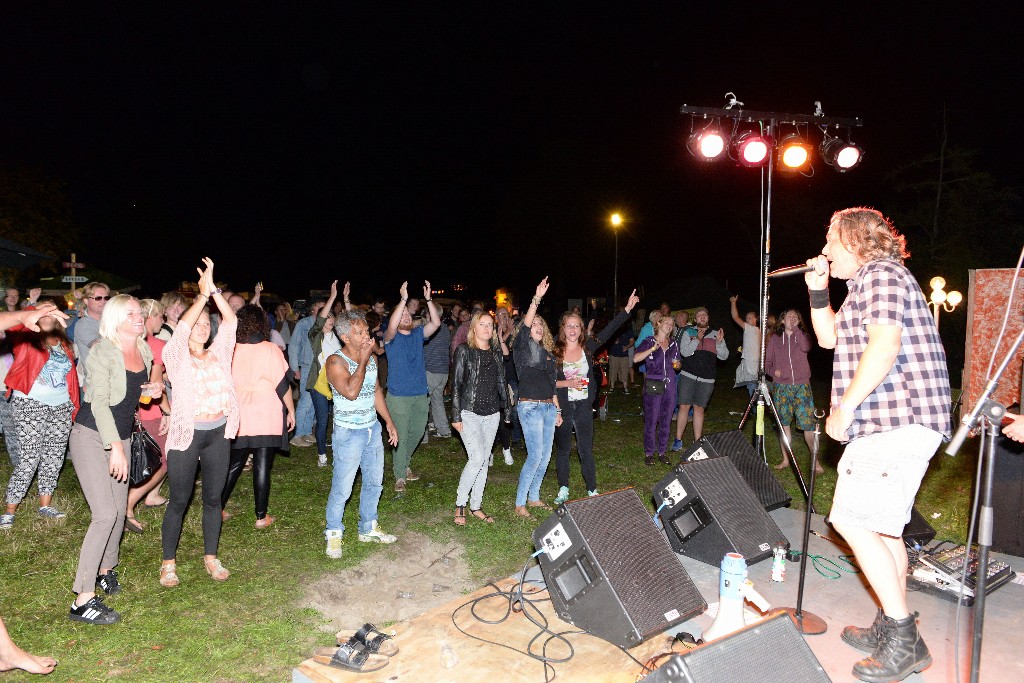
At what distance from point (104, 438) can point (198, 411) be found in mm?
542

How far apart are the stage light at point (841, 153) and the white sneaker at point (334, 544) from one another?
625 cm

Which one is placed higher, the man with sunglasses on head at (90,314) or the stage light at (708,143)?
the stage light at (708,143)

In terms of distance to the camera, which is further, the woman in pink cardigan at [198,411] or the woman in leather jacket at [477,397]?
the woman in leather jacket at [477,397]

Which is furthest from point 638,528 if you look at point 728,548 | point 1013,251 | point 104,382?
point 1013,251

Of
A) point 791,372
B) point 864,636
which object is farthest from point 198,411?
point 791,372

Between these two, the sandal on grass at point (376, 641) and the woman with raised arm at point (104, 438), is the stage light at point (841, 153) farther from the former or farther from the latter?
the woman with raised arm at point (104, 438)

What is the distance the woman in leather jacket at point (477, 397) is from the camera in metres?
5.61

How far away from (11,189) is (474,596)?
28.4 meters

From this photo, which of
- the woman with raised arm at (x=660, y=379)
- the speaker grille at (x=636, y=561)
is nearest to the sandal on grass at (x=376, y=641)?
the speaker grille at (x=636, y=561)

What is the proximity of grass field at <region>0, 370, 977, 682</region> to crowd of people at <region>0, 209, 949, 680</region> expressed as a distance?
0.58 ft

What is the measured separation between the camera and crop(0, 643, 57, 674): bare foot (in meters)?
3.27

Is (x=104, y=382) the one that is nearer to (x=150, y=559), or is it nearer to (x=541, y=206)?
(x=150, y=559)

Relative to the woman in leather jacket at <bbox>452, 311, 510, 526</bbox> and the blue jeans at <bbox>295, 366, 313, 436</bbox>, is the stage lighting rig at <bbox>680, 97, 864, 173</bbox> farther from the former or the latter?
the blue jeans at <bbox>295, 366, 313, 436</bbox>

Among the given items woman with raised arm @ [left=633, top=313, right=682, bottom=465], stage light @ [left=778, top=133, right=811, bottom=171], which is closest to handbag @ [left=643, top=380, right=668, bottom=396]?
woman with raised arm @ [left=633, top=313, right=682, bottom=465]
